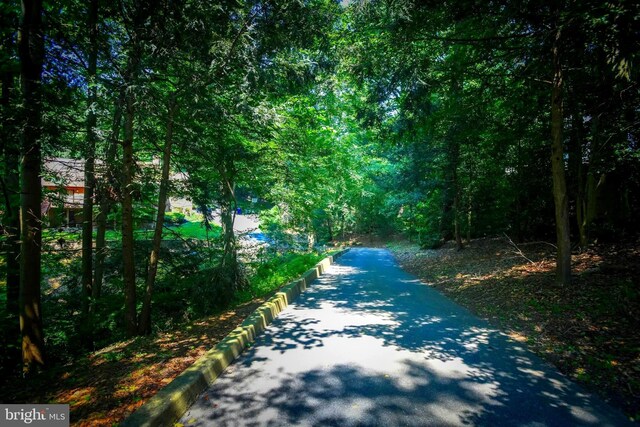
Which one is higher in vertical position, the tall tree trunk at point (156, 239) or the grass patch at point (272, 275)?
the tall tree trunk at point (156, 239)

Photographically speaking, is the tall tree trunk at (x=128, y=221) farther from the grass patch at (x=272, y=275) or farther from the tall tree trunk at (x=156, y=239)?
the grass patch at (x=272, y=275)

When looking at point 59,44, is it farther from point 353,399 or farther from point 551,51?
point 551,51

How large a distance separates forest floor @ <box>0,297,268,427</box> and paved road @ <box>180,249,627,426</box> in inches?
24.9

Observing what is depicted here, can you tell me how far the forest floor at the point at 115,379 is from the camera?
278cm

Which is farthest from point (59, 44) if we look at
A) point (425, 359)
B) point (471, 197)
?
point (471, 197)

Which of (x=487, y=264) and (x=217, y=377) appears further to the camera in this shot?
(x=487, y=264)

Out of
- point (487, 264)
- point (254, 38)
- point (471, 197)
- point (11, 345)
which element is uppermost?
point (254, 38)

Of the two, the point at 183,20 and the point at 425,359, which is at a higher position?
the point at 183,20

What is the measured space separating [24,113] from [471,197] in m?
15.7

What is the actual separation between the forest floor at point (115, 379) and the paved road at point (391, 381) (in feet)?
2.08

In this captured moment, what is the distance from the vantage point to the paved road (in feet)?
9.16

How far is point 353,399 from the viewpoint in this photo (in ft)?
10.1

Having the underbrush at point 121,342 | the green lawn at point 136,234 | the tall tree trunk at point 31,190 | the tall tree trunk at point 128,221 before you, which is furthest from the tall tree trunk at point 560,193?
the tall tree trunk at point 31,190

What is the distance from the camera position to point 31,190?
189 inches
